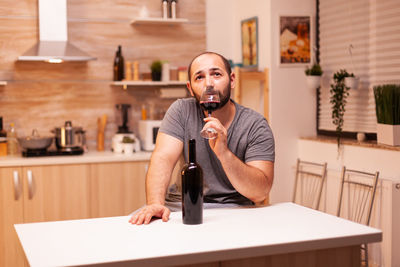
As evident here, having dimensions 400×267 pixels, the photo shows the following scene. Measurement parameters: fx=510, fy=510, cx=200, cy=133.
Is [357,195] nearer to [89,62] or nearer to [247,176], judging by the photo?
[247,176]

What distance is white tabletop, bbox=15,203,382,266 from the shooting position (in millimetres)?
1428

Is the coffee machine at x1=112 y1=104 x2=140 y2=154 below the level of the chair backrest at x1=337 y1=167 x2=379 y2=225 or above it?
above

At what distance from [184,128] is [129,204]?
69.1 inches

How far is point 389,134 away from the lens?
3.20m

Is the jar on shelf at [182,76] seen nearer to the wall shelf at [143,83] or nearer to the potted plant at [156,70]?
the wall shelf at [143,83]

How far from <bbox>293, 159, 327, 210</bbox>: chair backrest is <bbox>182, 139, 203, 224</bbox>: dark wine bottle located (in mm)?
2258

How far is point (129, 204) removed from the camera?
3.98 meters

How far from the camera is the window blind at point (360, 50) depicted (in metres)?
3.49

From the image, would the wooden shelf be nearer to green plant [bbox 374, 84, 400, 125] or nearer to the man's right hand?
green plant [bbox 374, 84, 400, 125]

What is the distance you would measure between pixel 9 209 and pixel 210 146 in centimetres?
206

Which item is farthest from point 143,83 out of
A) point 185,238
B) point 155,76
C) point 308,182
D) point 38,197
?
point 185,238

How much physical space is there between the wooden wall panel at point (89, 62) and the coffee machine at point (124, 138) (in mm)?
163

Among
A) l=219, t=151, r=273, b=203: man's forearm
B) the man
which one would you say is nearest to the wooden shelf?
the man

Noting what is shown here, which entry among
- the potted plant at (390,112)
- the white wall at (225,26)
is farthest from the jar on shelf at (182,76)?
the potted plant at (390,112)
